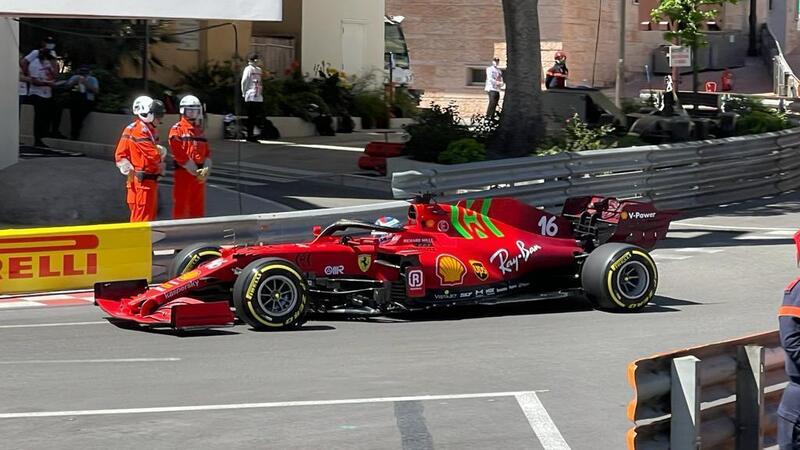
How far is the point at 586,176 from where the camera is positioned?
18.0 meters

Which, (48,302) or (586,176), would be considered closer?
(48,302)

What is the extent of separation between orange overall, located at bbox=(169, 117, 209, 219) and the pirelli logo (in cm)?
192

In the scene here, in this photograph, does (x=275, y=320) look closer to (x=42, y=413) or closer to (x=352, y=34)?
(x=42, y=413)

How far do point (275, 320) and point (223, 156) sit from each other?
43.4ft

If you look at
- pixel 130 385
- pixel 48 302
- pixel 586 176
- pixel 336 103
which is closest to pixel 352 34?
pixel 336 103

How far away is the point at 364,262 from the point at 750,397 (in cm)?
568

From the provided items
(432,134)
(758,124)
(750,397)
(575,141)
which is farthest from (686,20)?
(750,397)

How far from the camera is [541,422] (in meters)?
8.16

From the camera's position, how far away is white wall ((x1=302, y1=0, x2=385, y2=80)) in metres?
31.9

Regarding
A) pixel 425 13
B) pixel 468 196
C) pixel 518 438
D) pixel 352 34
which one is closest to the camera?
pixel 518 438

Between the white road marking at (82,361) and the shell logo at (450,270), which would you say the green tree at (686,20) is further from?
the white road marking at (82,361)

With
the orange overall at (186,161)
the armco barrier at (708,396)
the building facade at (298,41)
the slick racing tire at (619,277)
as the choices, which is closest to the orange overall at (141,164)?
the orange overall at (186,161)

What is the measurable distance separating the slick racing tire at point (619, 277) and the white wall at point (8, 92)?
1049cm

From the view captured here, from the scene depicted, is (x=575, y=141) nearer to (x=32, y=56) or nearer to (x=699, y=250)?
(x=699, y=250)
